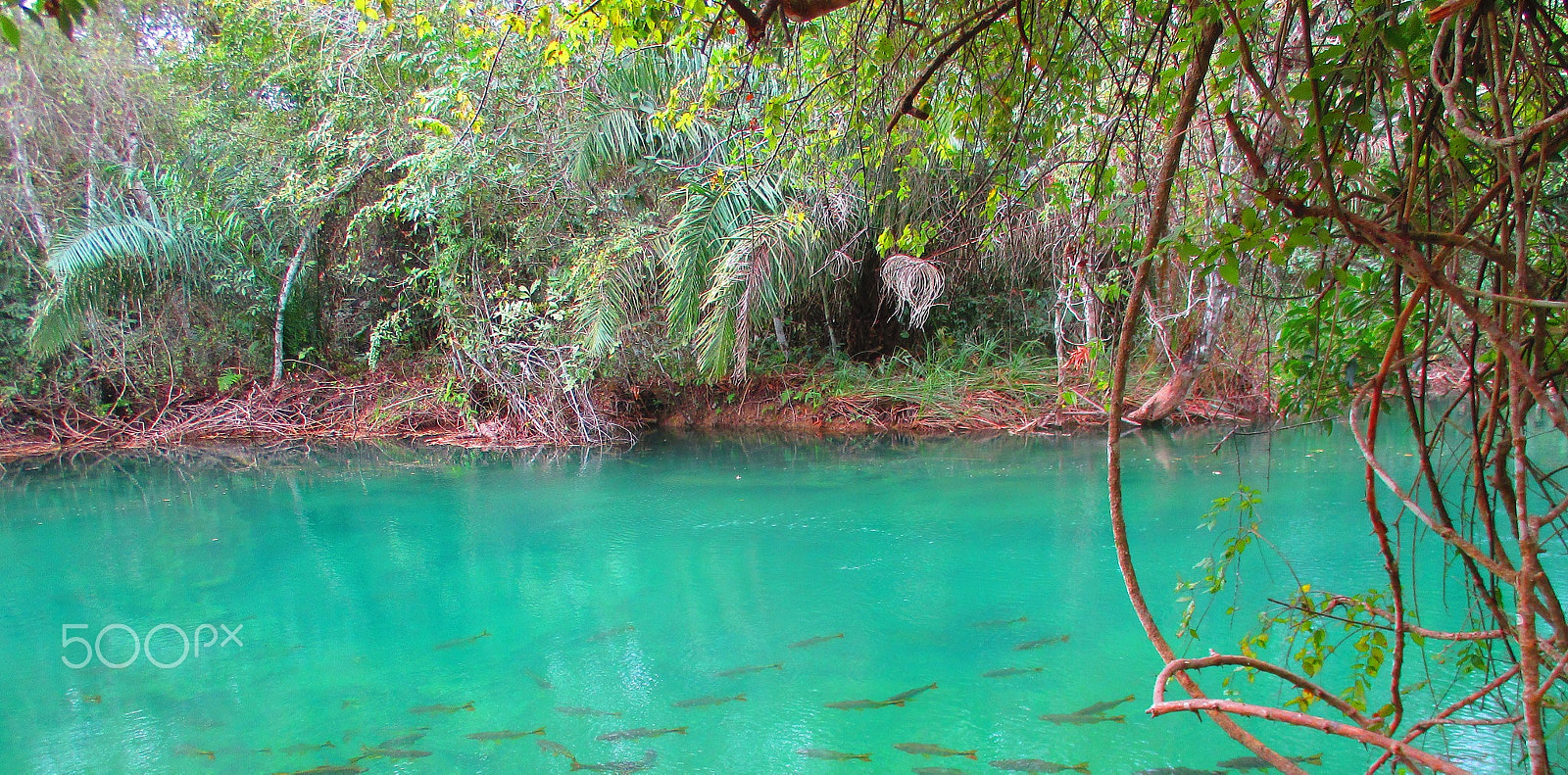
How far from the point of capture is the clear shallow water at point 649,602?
2.99m

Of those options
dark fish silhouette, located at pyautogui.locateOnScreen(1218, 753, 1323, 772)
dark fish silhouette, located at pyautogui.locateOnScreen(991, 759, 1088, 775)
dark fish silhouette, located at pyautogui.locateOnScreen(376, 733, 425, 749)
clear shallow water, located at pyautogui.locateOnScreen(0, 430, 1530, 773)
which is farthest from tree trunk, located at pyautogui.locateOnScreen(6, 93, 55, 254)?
dark fish silhouette, located at pyautogui.locateOnScreen(1218, 753, 1323, 772)

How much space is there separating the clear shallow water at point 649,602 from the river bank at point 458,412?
114 cm

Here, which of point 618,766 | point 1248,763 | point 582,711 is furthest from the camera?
point 582,711

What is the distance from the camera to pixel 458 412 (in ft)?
28.2

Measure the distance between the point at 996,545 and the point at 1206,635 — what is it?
1.36 metres

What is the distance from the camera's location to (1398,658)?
1.28 meters

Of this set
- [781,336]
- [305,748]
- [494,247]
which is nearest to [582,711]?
[305,748]

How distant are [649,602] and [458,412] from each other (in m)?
5.06

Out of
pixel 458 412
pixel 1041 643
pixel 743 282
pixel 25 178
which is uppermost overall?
pixel 25 178

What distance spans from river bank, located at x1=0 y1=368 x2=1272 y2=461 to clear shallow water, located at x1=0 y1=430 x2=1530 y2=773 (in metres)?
1.14

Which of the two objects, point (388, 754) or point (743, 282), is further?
point (743, 282)

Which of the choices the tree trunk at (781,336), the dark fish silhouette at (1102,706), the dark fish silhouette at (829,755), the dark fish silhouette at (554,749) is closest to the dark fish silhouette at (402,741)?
the dark fish silhouette at (554,749)

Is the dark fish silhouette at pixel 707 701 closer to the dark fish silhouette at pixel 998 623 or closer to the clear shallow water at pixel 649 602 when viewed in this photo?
the clear shallow water at pixel 649 602

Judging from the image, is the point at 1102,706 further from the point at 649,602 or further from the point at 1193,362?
the point at 1193,362
